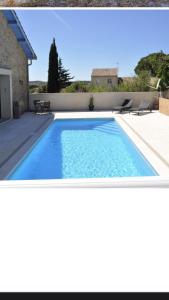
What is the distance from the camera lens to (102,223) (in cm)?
480

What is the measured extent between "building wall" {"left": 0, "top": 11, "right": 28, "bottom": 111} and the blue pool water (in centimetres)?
387

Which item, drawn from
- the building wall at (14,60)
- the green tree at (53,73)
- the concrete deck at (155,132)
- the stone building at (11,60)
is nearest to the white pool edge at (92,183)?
the concrete deck at (155,132)

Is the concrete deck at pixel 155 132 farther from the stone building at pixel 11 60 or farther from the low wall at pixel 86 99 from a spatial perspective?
the low wall at pixel 86 99

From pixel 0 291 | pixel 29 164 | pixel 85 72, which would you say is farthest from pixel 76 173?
pixel 85 72

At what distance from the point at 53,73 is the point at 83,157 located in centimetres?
2218

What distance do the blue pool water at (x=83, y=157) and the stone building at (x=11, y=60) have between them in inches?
117

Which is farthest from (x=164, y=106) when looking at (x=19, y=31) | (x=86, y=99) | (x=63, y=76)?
(x=63, y=76)

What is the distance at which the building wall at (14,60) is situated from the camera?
1574 cm

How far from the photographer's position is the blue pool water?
8188 mm

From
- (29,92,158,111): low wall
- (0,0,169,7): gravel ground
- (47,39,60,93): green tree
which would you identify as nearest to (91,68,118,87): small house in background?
(47,39,60,93): green tree

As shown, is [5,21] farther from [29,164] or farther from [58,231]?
[58,231]

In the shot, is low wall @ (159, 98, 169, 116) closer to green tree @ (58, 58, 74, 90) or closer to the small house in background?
green tree @ (58, 58, 74, 90)

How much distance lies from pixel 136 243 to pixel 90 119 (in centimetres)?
1361

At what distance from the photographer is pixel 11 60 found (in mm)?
17344
